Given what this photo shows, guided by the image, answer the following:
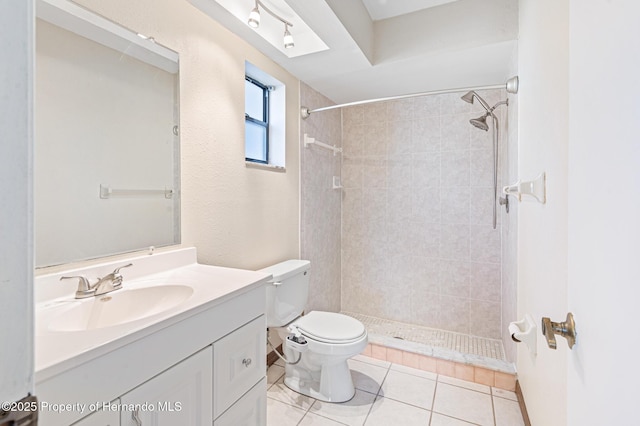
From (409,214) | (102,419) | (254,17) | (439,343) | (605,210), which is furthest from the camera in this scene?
(409,214)

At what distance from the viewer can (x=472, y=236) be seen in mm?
2566

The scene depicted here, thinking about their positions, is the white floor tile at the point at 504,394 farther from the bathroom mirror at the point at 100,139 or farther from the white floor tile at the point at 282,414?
the bathroom mirror at the point at 100,139

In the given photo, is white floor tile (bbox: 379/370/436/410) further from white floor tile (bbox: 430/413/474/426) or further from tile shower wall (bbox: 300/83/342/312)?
tile shower wall (bbox: 300/83/342/312)

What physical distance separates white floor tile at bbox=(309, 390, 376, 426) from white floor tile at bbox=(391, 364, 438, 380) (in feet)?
1.19

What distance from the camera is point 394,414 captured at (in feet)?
5.55

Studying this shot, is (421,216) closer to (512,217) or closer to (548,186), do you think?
(512,217)

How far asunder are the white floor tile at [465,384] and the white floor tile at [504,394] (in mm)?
33

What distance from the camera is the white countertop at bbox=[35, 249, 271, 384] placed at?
0.64m

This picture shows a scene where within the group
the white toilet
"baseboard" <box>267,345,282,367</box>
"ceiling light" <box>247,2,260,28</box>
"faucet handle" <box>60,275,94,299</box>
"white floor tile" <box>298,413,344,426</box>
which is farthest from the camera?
"baseboard" <box>267,345,282,367</box>

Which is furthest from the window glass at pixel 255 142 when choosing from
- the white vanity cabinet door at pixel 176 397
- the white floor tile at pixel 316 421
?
the white floor tile at pixel 316 421

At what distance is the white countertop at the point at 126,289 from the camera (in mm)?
643

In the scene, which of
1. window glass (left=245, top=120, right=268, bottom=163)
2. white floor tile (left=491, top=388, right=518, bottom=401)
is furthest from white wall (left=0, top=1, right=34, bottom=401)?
white floor tile (left=491, top=388, right=518, bottom=401)

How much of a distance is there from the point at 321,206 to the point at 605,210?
7.45 ft

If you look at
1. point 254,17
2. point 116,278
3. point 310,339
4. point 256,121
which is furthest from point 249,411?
point 254,17
